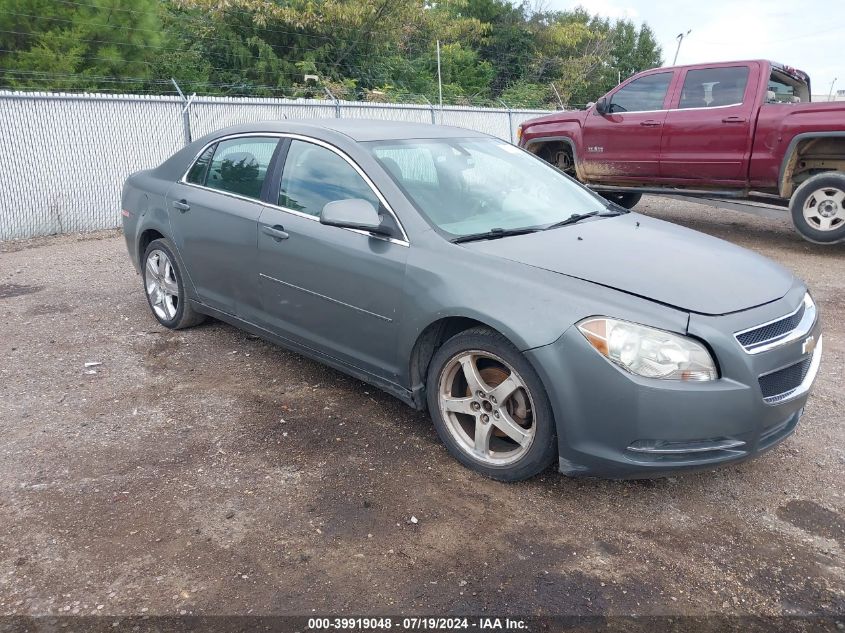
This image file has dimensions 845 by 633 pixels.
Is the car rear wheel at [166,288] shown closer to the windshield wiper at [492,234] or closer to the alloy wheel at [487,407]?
the windshield wiper at [492,234]

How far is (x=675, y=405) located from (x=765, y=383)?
1.46 feet

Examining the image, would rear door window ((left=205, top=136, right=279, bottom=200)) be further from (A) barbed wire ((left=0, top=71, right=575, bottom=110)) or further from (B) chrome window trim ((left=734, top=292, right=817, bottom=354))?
(A) barbed wire ((left=0, top=71, right=575, bottom=110))

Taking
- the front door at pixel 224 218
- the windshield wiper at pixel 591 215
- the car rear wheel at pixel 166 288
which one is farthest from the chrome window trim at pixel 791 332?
the car rear wheel at pixel 166 288

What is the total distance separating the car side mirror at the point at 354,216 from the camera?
3.55m

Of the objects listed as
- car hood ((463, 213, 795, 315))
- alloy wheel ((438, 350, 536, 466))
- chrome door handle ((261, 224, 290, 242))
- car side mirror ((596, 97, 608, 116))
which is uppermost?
car side mirror ((596, 97, 608, 116))

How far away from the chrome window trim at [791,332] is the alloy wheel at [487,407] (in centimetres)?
93

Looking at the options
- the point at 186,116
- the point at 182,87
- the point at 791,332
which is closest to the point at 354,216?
the point at 791,332

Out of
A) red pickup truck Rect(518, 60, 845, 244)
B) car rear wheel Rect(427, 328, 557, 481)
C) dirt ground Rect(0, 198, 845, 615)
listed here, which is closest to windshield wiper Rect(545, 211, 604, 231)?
car rear wheel Rect(427, 328, 557, 481)

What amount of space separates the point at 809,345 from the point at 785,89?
22.5 feet

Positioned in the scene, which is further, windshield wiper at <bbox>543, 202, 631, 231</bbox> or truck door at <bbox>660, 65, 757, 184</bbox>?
truck door at <bbox>660, 65, 757, 184</bbox>

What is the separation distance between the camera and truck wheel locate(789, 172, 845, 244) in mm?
7797

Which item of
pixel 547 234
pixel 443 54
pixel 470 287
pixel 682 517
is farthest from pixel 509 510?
pixel 443 54

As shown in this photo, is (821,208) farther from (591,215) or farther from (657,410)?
(657,410)

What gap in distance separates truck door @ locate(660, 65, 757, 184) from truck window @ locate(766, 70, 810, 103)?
14.6 inches
